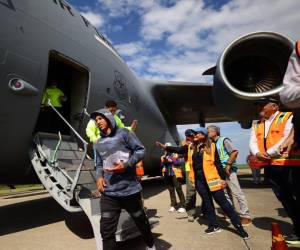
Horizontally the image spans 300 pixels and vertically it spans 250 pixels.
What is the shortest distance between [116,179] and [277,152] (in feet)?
5.51

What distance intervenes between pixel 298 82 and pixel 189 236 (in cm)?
283

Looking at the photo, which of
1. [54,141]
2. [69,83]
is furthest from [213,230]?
[69,83]

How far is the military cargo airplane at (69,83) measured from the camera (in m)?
4.49

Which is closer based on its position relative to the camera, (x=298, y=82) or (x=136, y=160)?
(x=298, y=82)

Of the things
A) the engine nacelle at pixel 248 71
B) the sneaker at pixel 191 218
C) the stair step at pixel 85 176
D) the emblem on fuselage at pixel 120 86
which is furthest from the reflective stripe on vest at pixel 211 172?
the engine nacelle at pixel 248 71

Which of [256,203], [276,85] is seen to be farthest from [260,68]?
[256,203]

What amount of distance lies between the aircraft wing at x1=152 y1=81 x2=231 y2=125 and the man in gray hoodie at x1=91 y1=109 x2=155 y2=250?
25.4ft

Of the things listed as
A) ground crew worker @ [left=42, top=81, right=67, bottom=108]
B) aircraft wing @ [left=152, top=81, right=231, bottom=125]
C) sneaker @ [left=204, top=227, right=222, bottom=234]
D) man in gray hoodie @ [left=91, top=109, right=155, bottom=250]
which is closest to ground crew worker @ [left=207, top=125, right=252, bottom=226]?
sneaker @ [left=204, top=227, right=222, bottom=234]

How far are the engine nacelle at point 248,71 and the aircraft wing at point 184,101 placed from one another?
2.72 meters

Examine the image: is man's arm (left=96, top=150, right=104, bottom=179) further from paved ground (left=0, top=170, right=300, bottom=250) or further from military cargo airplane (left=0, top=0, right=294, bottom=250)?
paved ground (left=0, top=170, right=300, bottom=250)

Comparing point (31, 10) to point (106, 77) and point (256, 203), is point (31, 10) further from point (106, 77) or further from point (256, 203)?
point (256, 203)

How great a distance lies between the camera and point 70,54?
5449 mm

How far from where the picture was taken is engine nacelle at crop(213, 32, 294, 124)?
24.6ft

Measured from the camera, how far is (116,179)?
3.24 meters
